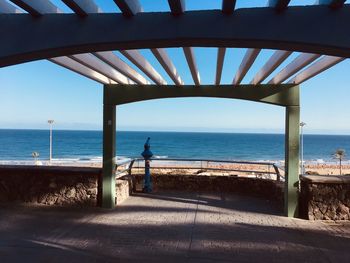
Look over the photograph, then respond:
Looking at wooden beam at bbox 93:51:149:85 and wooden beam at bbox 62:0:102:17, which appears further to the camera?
wooden beam at bbox 93:51:149:85

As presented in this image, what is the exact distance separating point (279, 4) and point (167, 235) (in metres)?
3.42

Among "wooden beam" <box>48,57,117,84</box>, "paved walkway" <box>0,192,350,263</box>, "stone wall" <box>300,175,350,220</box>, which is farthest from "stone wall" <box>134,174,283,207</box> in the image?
"wooden beam" <box>48,57,117,84</box>

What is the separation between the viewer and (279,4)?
7.89 ft

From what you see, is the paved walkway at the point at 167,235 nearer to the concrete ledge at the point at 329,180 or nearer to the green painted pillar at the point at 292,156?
the green painted pillar at the point at 292,156

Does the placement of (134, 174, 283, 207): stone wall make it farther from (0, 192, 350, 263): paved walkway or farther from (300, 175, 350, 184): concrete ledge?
(300, 175, 350, 184): concrete ledge

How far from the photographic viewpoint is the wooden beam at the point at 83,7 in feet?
8.04

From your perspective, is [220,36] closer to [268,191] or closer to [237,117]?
[268,191]

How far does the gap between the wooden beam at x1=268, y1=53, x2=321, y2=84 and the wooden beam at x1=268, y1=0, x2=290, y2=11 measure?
4.77ft

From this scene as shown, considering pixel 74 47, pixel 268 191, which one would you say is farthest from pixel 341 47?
pixel 268 191

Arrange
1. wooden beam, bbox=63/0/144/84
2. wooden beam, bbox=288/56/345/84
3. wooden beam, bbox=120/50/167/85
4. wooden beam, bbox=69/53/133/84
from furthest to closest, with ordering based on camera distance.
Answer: wooden beam, bbox=69/53/133/84, wooden beam, bbox=288/56/345/84, wooden beam, bbox=120/50/167/85, wooden beam, bbox=63/0/144/84

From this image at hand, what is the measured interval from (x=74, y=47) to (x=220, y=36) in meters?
1.24

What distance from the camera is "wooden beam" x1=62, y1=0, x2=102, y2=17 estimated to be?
2451 mm

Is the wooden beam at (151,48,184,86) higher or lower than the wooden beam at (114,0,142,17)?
lower

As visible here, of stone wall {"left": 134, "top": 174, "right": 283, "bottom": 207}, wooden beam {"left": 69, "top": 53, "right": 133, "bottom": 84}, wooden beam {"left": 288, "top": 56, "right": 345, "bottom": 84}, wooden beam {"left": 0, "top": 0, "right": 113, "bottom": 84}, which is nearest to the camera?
wooden beam {"left": 0, "top": 0, "right": 113, "bottom": 84}
